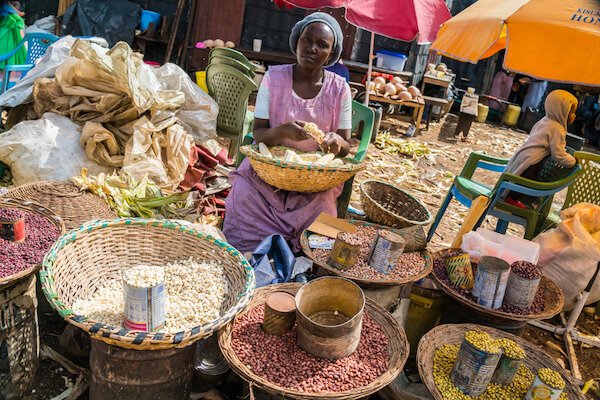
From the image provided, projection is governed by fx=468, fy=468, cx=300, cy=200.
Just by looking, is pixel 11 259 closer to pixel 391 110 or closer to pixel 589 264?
pixel 589 264

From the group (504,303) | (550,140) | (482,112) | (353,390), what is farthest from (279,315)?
(482,112)

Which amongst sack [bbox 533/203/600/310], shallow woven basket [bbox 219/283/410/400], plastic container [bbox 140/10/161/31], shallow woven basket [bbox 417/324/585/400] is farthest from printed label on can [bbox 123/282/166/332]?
plastic container [bbox 140/10/161/31]

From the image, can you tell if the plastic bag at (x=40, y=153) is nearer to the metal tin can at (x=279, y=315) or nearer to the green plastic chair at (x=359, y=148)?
the green plastic chair at (x=359, y=148)

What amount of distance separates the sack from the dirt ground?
419mm

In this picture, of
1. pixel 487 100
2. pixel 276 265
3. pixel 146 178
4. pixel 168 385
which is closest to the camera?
pixel 168 385

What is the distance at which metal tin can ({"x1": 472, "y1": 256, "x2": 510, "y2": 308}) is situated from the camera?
2.48 m

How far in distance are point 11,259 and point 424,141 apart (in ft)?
25.6

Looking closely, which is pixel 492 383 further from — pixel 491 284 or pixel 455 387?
pixel 491 284

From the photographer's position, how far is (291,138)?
3.15 meters

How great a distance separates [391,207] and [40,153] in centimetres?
279

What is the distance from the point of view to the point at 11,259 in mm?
1982

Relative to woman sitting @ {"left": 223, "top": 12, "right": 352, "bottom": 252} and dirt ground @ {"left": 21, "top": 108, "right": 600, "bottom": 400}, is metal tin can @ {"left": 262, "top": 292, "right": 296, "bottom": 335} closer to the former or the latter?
dirt ground @ {"left": 21, "top": 108, "right": 600, "bottom": 400}

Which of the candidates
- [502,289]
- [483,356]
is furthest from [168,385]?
[502,289]

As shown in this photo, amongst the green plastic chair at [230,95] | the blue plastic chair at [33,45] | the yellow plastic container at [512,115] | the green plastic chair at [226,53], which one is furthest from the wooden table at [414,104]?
the blue plastic chair at [33,45]
